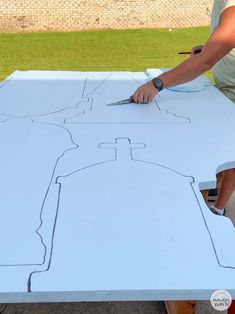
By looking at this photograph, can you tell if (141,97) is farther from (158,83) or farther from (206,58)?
(206,58)

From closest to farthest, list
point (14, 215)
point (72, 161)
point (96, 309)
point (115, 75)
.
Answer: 1. point (14, 215)
2. point (72, 161)
3. point (96, 309)
4. point (115, 75)

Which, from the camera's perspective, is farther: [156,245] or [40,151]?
[40,151]

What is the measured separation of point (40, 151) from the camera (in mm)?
1506

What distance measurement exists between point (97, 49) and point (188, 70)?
6077 mm

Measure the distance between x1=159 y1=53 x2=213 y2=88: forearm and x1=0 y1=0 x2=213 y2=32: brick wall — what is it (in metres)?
8.68

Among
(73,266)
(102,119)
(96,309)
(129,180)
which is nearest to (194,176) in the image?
(129,180)

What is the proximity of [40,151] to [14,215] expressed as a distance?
0.44m

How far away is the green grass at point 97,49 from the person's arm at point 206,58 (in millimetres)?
3966

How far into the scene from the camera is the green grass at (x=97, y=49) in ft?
20.9

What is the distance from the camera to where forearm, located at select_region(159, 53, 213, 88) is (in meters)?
1.84

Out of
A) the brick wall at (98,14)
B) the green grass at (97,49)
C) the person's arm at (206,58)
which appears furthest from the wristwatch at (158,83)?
the brick wall at (98,14)

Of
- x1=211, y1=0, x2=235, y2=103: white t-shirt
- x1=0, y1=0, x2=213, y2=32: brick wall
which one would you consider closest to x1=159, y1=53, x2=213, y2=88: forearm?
x1=211, y1=0, x2=235, y2=103: white t-shirt

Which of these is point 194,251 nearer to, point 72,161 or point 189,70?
point 72,161

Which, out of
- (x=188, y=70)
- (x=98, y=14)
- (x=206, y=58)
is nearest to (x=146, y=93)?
(x=188, y=70)
